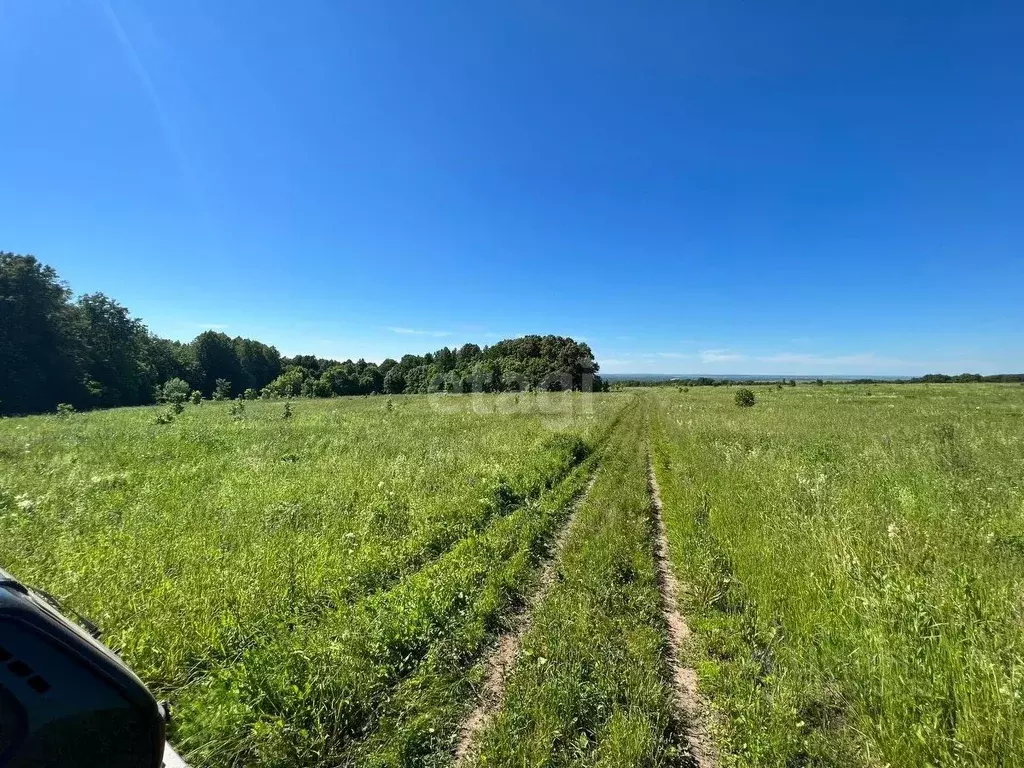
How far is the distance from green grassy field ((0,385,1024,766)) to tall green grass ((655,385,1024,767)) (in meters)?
0.03

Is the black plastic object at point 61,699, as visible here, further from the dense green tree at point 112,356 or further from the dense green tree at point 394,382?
the dense green tree at point 394,382

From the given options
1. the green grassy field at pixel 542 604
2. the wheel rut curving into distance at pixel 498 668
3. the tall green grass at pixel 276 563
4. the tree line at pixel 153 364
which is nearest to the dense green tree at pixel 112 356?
the tree line at pixel 153 364

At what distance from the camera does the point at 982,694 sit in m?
3.53

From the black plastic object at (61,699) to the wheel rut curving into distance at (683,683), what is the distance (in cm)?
379

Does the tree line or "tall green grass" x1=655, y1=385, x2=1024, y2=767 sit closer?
"tall green grass" x1=655, y1=385, x2=1024, y2=767

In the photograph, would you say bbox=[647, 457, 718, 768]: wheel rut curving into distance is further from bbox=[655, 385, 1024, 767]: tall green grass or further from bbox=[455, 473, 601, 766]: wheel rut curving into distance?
bbox=[455, 473, 601, 766]: wheel rut curving into distance

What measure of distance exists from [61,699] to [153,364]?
9715cm

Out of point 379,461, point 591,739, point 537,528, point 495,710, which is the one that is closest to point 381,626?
point 495,710

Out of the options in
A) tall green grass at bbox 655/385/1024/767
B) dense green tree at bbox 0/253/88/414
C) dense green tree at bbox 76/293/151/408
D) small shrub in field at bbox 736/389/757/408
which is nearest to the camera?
tall green grass at bbox 655/385/1024/767

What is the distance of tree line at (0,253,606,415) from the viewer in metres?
46.0

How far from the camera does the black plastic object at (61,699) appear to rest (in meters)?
1.55

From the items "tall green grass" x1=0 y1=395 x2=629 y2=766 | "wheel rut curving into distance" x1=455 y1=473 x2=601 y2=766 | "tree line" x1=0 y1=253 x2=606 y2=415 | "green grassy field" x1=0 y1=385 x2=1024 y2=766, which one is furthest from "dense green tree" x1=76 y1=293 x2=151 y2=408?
"wheel rut curving into distance" x1=455 y1=473 x2=601 y2=766

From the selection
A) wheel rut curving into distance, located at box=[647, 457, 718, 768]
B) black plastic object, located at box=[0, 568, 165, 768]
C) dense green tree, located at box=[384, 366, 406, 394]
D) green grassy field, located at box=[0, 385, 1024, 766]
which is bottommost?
wheel rut curving into distance, located at box=[647, 457, 718, 768]

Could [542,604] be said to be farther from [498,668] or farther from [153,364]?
[153,364]
